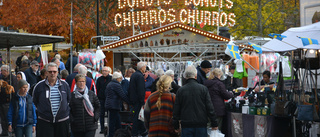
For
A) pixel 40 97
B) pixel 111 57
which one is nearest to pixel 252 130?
pixel 40 97

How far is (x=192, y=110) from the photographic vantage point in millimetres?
8656

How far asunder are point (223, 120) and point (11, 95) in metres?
4.69

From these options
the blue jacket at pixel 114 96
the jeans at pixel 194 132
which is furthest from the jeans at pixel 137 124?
the jeans at pixel 194 132

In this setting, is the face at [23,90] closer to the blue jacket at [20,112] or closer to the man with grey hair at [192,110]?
the blue jacket at [20,112]

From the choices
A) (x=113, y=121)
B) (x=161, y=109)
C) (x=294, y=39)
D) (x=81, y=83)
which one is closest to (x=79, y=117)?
(x=81, y=83)

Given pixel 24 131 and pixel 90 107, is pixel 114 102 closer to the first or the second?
pixel 24 131

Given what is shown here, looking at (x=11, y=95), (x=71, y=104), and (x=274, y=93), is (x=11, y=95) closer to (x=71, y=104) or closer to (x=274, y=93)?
(x=71, y=104)

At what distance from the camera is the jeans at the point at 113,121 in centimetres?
1277

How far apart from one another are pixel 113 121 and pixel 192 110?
4553 mm

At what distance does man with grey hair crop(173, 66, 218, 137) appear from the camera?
866cm

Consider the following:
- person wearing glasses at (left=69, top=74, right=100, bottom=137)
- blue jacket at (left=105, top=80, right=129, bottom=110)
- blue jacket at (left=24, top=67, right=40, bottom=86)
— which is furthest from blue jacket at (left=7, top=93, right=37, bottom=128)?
blue jacket at (left=24, top=67, right=40, bottom=86)

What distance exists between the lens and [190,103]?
8.66 m

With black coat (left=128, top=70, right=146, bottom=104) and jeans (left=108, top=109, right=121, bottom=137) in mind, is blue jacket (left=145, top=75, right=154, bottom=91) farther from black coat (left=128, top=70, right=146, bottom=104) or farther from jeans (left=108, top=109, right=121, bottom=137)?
jeans (left=108, top=109, right=121, bottom=137)

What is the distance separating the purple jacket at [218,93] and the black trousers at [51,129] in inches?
138
